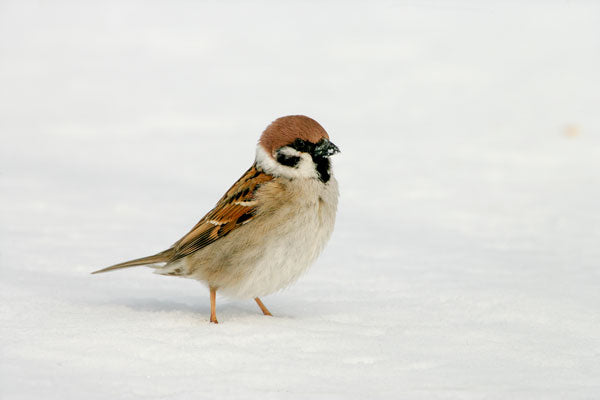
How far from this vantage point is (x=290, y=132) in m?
4.57

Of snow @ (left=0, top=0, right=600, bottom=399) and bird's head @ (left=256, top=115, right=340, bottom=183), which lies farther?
bird's head @ (left=256, top=115, right=340, bottom=183)

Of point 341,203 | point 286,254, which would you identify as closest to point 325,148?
point 286,254

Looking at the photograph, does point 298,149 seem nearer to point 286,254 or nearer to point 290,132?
point 290,132

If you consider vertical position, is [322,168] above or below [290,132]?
below

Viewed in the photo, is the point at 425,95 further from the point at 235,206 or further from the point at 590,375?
the point at 590,375

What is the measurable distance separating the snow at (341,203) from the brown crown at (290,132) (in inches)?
38.3

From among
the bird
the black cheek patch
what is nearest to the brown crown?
the bird

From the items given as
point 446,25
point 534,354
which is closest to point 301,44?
point 446,25

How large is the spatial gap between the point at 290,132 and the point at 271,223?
1.71 ft

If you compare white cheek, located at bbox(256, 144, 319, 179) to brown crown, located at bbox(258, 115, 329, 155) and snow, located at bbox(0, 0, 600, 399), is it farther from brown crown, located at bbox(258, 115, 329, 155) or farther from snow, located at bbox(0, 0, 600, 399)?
snow, located at bbox(0, 0, 600, 399)

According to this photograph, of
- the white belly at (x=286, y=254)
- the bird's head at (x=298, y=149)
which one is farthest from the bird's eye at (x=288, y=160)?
the white belly at (x=286, y=254)

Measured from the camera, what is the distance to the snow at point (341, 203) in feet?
12.0

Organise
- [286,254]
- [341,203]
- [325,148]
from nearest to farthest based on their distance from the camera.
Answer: [286,254], [325,148], [341,203]

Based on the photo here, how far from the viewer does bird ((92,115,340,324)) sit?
14.5 ft
